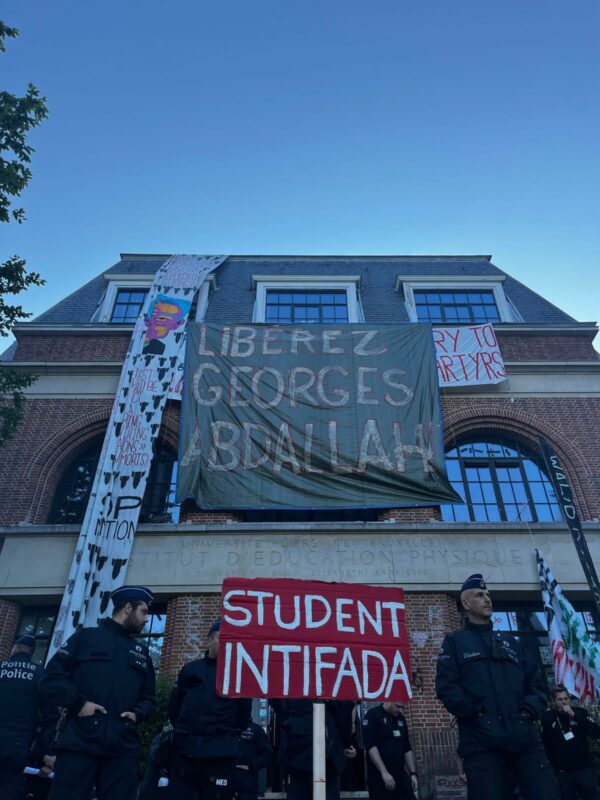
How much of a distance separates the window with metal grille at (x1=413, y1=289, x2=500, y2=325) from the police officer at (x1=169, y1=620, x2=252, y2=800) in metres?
13.2

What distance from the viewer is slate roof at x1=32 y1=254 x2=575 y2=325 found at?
56.0 feet

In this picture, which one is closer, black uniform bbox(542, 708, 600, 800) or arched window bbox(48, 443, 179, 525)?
black uniform bbox(542, 708, 600, 800)

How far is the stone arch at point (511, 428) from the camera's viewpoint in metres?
13.6

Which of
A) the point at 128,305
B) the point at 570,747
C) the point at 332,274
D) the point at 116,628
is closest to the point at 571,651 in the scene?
the point at 570,747

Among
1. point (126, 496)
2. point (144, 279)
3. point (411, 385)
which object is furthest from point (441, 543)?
point (144, 279)

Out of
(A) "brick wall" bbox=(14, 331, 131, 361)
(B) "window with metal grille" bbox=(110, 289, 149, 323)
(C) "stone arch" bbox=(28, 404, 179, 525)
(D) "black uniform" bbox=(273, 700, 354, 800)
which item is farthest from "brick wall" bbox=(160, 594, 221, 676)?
(B) "window with metal grille" bbox=(110, 289, 149, 323)

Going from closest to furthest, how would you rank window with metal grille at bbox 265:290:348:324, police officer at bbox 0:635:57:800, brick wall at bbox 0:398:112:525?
police officer at bbox 0:635:57:800
brick wall at bbox 0:398:112:525
window with metal grille at bbox 265:290:348:324

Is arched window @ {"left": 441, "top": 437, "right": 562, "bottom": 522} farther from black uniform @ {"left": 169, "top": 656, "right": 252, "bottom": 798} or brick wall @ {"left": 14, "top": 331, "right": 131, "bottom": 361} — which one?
brick wall @ {"left": 14, "top": 331, "right": 131, "bottom": 361}

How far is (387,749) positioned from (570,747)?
2.23 metres

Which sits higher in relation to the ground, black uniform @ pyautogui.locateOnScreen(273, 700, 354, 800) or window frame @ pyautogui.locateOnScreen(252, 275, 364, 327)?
window frame @ pyautogui.locateOnScreen(252, 275, 364, 327)

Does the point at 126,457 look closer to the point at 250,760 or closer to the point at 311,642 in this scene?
the point at 250,760

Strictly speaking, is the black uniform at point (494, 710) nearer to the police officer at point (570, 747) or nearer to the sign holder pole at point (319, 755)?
the sign holder pole at point (319, 755)

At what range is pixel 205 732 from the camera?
204 inches

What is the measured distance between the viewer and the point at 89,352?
15203 millimetres
